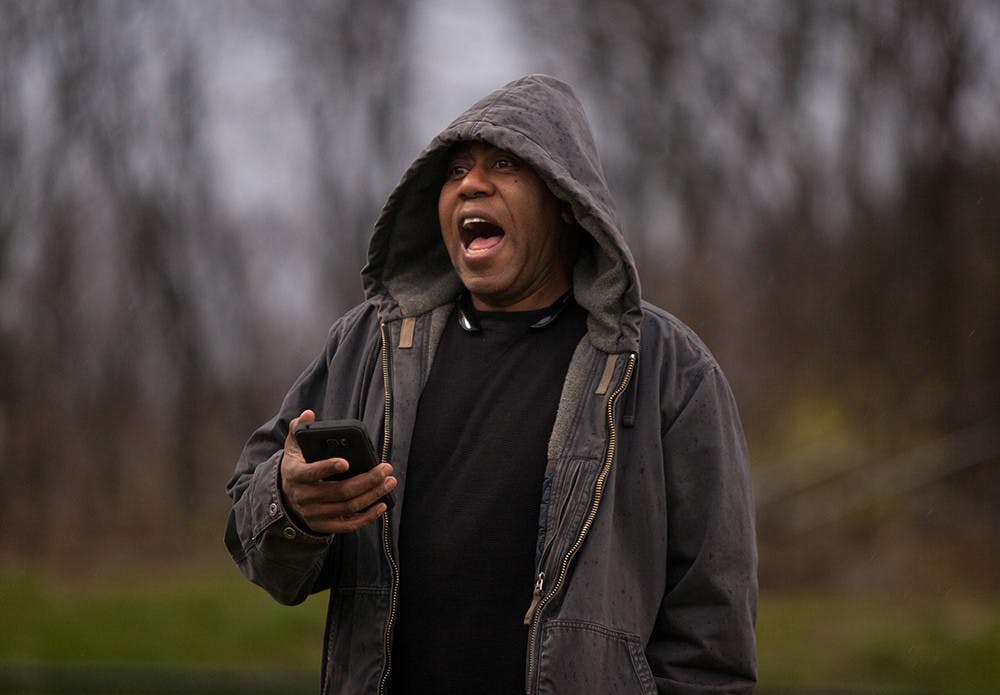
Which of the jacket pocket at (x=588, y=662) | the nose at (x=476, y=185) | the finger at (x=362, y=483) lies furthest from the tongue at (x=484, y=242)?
the jacket pocket at (x=588, y=662)

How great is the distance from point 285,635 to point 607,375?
210 inches

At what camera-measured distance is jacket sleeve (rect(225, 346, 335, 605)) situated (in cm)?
265

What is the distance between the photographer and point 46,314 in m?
9.97

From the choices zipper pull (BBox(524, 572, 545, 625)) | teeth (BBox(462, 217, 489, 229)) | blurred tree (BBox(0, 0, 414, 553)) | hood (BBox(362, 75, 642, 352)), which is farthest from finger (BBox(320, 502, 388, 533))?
blurred tree (BBox(0, 0, 414, 553))

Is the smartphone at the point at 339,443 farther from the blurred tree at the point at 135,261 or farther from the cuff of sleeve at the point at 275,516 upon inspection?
the blurred tree at the point at 135,261

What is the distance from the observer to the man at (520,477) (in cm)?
264

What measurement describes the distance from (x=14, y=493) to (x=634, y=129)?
6.01 m

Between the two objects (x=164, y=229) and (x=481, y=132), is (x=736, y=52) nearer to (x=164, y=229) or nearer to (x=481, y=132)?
(x=164, y=229)

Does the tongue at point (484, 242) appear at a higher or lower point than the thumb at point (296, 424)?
higher

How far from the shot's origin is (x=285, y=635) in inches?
299

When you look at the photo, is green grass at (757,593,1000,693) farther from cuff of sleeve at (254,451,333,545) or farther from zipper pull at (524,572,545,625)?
cuff of sleeve at (254,451,333,545)

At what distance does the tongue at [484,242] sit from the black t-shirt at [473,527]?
0.91 feet

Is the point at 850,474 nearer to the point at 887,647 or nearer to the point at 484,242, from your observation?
the point at 887,647

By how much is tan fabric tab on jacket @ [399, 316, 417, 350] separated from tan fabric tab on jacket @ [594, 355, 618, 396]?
1.56 ft
